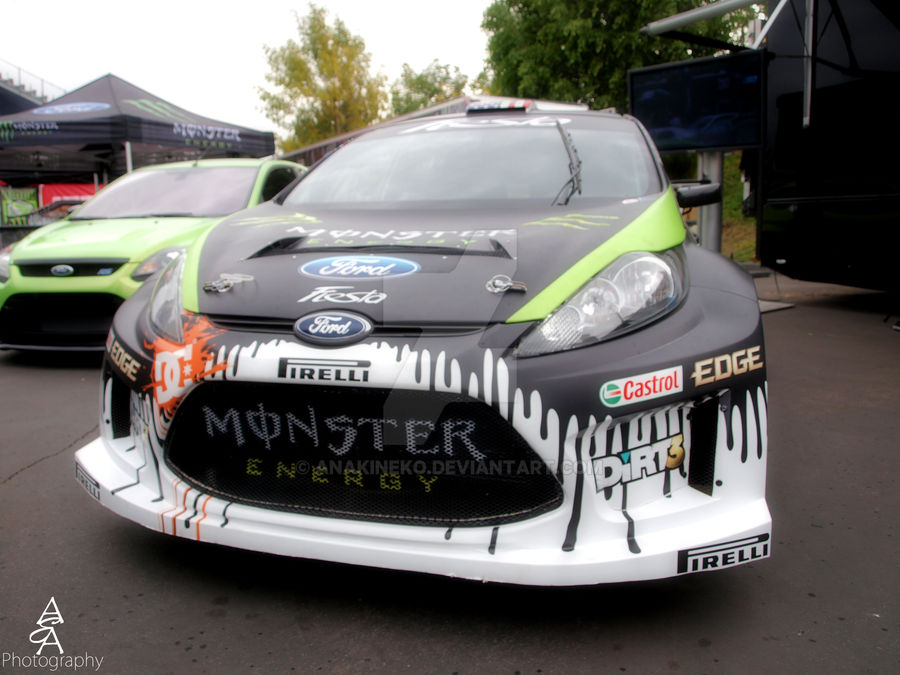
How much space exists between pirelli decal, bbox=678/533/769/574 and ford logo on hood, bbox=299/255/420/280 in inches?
39.9

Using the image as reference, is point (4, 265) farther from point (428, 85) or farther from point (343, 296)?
point (428, 85)

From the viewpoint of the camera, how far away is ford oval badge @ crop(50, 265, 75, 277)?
4.97 metres

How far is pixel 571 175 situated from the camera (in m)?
2.99

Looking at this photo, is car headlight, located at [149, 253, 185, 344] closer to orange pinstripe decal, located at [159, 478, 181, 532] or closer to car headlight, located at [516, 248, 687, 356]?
orange pinstripe decal, located at [159, 478, 181, 532]

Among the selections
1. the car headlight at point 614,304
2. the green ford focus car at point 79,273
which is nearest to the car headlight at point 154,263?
the green ford focus car at point 79,273

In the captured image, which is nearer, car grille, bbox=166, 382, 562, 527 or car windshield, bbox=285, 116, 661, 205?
car grille, bbox=166, 382, 562, 527

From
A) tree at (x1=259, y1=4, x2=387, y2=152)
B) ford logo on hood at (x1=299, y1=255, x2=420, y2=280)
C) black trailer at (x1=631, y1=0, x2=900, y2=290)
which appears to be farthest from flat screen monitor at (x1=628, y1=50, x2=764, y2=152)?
tree at (x1=259, y1=4, x2=387, y2=152)

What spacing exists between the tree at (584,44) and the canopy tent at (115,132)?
1222 cm

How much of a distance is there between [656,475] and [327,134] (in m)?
30.0

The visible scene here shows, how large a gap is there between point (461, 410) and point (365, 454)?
28 centimetres

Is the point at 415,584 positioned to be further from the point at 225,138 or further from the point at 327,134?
the point at 327,134

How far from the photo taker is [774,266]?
24.7 feet

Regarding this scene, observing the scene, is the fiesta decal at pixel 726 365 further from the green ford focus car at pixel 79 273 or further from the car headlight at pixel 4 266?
the car headlight at pixel 4 266

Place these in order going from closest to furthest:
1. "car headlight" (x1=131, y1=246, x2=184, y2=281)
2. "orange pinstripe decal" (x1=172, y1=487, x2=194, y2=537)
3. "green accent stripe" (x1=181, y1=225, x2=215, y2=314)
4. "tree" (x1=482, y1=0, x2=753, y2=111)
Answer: "orange pinstripe decal" (x1=172, y1=487, x2=194, y2=537) → "green accent stripe" (x1=181, y1=225, x2=215, y2=314) → "car headlight" (x1=131, y1=246, x2=184, y2=281) → "tree" (x1=482, y1=0, x2=753, y2=111)
